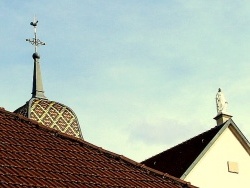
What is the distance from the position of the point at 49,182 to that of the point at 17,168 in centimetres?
58

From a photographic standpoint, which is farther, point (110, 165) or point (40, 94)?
point (40, 94)

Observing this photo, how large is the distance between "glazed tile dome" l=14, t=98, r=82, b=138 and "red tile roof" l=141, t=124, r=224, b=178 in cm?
368

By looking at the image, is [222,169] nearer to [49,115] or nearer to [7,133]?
[49,115]

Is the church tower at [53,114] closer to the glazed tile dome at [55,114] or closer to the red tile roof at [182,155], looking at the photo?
the glazed tile dome at [55,114]

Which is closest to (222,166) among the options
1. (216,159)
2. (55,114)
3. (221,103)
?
(216,159)

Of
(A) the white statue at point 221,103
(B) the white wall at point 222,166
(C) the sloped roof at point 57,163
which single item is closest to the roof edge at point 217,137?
(B) the white wall at point 222,166

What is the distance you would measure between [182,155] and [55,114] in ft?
17.0

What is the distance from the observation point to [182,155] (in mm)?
24688

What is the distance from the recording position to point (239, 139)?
24.4m

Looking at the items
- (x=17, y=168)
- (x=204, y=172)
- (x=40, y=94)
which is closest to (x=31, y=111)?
(x=40, y=94)

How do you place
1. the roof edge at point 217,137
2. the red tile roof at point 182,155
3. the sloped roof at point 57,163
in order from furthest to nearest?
the red tile roof at point 182,155 → the roof edge at point 217,137 → the sloped roof at point 57,163

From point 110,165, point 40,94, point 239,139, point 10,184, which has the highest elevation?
point 40,94

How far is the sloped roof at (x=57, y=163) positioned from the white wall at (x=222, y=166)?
34.5ft

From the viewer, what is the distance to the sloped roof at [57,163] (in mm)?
9977
